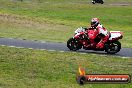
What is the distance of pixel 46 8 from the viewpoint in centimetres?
6397

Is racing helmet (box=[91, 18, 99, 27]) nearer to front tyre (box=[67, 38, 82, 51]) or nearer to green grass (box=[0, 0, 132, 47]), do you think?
front tyre (box=[67, 38, 82, 51])

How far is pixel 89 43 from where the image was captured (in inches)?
920

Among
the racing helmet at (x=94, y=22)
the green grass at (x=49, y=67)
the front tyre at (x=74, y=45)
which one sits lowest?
the front tyre at (x=74, y=45)

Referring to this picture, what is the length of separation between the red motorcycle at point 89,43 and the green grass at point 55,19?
27.9 ft

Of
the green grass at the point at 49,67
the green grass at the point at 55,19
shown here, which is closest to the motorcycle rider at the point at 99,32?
the green grass at the point at 49,67

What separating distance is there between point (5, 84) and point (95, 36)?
9720mm

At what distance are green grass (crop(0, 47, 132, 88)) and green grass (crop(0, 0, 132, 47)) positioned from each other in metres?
11.2

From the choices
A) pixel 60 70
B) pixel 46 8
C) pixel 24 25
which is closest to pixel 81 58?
pixel 60 70

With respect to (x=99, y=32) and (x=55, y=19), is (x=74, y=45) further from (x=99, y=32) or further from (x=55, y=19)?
(x=55, y=19)

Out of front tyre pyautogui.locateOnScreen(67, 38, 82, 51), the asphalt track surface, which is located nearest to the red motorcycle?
front tyre pyautogui.locateOnScreen(67, 38, 82, 51)

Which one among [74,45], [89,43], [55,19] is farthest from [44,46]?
[55,19]

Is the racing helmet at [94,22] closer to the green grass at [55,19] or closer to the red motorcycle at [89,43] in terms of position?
A: the red motorcycle at [89,43]

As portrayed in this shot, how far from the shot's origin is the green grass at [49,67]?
14.7 meters

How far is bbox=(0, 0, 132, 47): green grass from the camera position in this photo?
1412 inches
